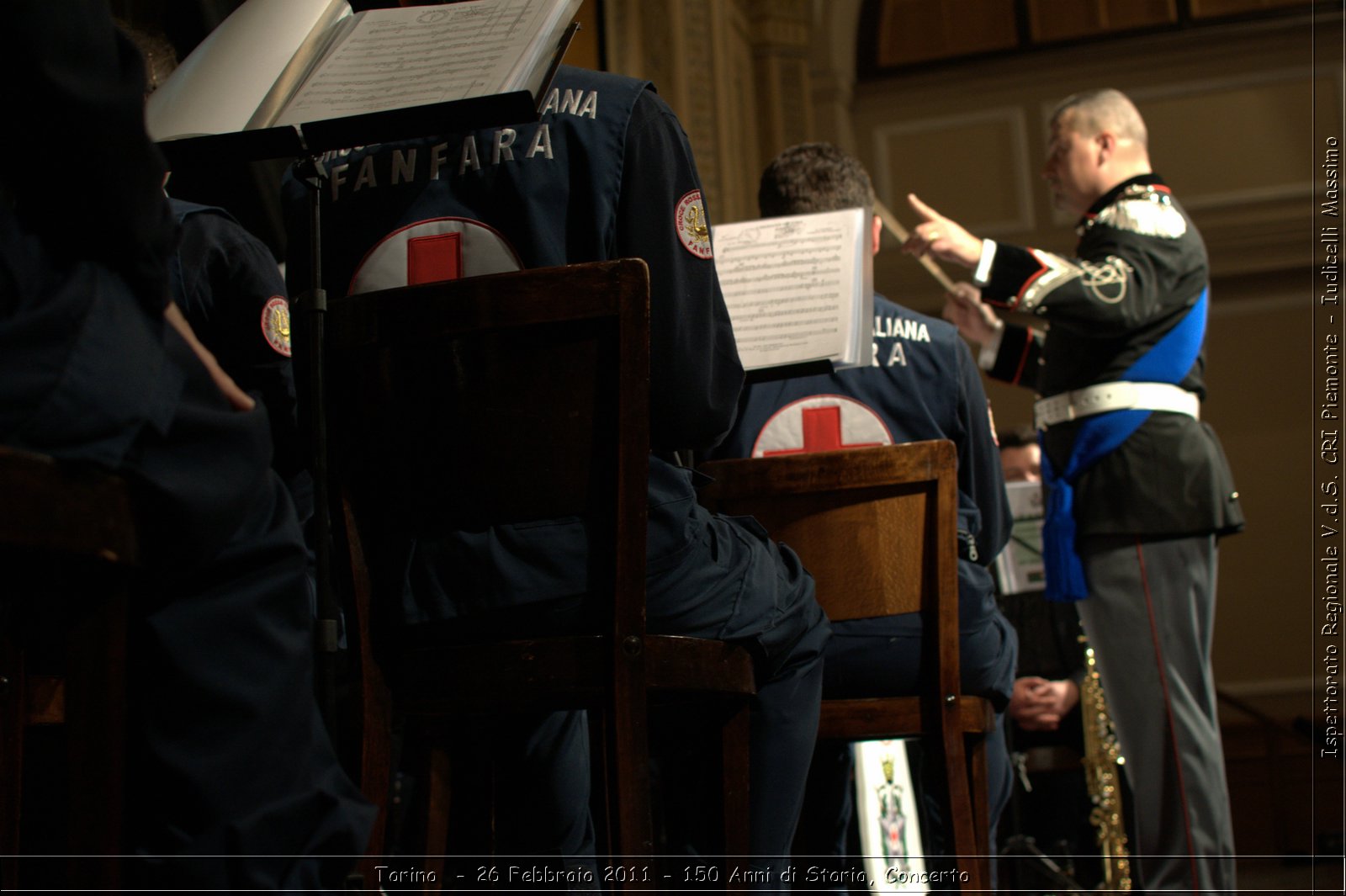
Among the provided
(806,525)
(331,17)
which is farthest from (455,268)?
(806,525)

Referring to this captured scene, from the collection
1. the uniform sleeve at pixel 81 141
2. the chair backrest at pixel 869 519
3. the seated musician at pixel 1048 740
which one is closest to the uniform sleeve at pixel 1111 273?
the chair backrest at pixel 869 519

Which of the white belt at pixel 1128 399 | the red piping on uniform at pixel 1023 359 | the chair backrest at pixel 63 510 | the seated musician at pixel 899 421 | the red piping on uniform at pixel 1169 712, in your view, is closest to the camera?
the chair backrest at pixel 63 510

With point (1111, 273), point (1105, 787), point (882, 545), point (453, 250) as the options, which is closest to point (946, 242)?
point (1111, 273)

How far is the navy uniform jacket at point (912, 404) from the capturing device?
248cm

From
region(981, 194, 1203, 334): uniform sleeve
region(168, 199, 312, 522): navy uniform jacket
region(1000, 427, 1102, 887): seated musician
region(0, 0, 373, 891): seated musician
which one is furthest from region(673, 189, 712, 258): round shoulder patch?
region(1000, 427, 1102, 887): seated musician

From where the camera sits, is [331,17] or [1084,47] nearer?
[331,17]

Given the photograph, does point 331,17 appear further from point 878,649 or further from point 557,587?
point 878,649

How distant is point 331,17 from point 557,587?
0.88 metres

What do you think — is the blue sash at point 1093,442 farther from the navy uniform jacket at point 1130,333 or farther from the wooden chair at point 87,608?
the wooden chair at point 87,608

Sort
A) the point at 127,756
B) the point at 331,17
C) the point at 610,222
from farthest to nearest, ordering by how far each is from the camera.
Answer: the point at 331,17 → the point at 610,222 → the point at 127,756

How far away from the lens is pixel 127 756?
94 cm

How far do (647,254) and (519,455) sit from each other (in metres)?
0.34

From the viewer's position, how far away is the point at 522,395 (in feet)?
4.38

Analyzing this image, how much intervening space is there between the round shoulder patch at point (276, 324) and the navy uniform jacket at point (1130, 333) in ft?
5.41
